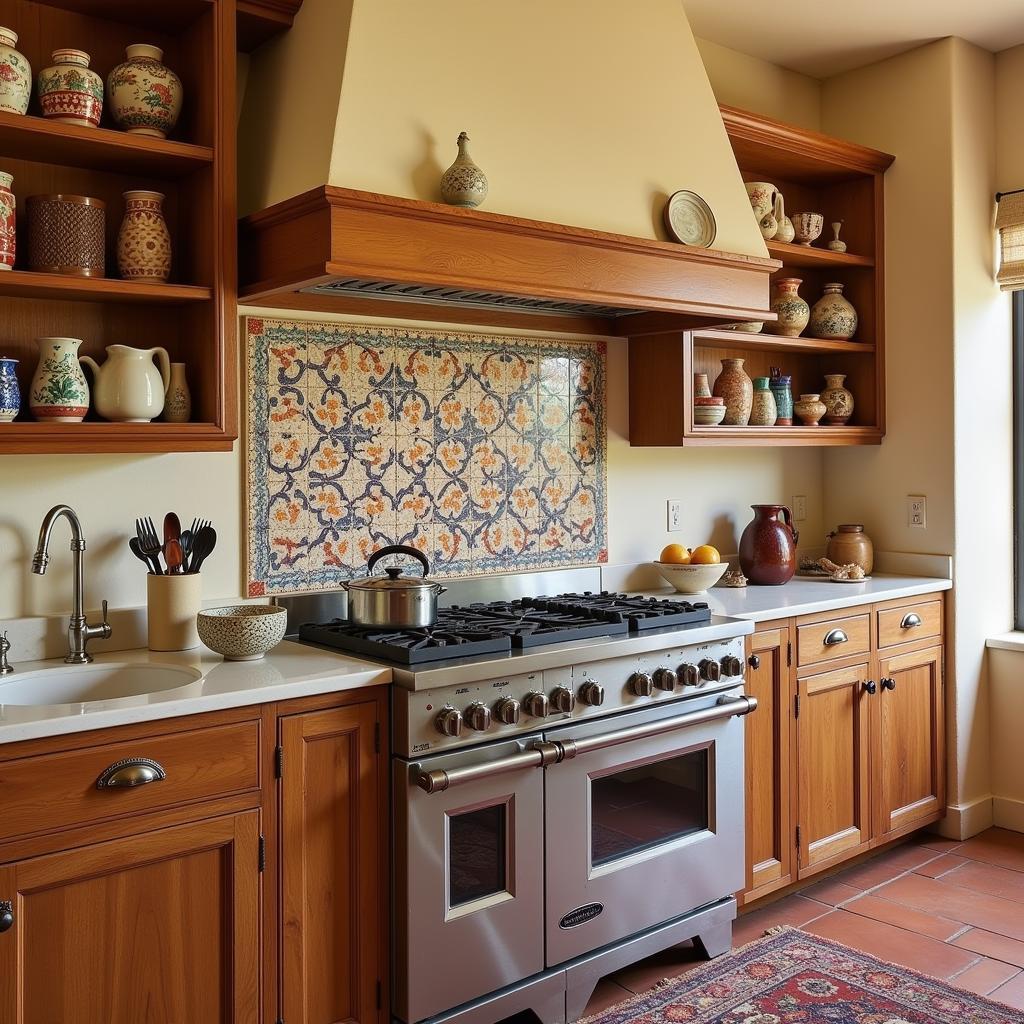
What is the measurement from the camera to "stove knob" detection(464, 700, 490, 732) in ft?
7.52

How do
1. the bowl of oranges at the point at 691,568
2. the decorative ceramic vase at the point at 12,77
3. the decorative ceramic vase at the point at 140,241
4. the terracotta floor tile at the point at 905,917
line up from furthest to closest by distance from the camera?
the bowl of oranges at the point at 691,568 → the terracotta floor tile at the point at 905,917 → the decorative ceramic vase at the point at 140,241 → the decorative ceramic vase at the point at 12,77

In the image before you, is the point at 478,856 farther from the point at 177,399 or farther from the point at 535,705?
the point at 177,399

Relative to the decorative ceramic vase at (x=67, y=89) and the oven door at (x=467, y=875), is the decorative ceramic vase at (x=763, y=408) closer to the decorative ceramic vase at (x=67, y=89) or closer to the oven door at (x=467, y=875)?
the oven door at (x=467, y=875)

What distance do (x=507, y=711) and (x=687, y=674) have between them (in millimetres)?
604

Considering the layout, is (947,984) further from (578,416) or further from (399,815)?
(578,416)

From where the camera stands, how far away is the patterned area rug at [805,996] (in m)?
2.56

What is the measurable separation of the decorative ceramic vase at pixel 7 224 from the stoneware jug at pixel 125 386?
0.25 m

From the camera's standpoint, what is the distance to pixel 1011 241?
388 cm

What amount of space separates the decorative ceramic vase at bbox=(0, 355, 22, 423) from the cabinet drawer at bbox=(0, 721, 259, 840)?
0.74m

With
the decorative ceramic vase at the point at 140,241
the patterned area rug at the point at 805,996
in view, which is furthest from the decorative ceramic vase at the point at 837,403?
the decorative ceramic vase at the point at 140,241

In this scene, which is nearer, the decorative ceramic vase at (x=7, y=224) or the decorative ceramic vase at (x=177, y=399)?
the decorative ceramic vase at (x=7, y=224)

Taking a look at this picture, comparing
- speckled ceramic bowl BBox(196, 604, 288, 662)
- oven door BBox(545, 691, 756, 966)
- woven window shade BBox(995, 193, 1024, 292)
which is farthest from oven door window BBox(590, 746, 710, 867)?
woven window shade BBox(995, 193, 1024, 292)

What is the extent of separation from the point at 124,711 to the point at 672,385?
6.63ft

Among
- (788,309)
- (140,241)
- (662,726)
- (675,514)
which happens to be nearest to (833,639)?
(675,514)
